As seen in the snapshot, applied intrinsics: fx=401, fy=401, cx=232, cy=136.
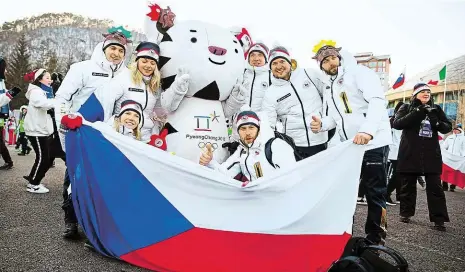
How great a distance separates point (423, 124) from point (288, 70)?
2.15 metres

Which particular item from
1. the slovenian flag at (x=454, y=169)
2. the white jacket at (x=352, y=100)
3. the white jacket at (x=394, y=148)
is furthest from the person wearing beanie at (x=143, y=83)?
the slovenian flag at (x=454, y=169)

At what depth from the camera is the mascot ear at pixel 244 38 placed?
4797 mm

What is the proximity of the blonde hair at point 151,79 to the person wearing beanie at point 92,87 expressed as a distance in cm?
10

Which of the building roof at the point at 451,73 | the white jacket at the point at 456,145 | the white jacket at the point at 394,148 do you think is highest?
the building roof at the point at 451,73

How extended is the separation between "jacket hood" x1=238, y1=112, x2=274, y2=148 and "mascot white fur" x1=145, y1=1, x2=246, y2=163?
0.29 m

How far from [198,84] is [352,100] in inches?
57.5

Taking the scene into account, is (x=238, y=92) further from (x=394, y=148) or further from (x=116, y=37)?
(x=394, y=148)

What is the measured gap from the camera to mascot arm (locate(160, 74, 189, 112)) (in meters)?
3.54

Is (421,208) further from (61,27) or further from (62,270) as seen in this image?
(61,27)

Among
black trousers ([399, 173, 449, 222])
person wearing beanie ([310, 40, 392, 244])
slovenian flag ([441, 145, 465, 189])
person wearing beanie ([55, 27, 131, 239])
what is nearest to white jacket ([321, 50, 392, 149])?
person wearing beanie ([310, 40, 392, 244])

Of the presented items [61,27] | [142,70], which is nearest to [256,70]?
[142,70]

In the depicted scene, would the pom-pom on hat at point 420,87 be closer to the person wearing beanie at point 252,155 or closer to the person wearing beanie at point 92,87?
the person wearing beanie at point 252,155

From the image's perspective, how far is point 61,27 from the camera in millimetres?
137500

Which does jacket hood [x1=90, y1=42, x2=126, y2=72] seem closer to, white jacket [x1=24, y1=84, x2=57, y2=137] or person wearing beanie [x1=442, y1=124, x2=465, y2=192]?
white jacket [x1=24, y1=84, x2=57, y2=137]
